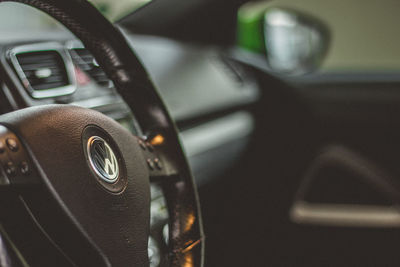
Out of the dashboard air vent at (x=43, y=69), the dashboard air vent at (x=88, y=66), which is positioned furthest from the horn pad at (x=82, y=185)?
the dashboard air vent at (x=88, y=66)

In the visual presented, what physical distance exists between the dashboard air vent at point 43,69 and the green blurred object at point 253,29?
1.09 meters

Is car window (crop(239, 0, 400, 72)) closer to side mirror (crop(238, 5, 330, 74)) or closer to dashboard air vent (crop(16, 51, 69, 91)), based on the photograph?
side mirror (crop(238, 5, 330, 74))

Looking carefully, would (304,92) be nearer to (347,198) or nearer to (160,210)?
(347,198)

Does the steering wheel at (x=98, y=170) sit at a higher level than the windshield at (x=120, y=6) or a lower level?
lower

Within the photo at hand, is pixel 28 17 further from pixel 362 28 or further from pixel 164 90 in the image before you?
pixel 362 28

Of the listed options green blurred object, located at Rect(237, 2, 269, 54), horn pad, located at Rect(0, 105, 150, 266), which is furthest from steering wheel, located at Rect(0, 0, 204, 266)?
green blurred object, located at Rect(237, 2, 269, 54)

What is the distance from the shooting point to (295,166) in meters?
2.10

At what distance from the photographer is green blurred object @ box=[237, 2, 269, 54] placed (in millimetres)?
2125

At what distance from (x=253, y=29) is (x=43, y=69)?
1324mm

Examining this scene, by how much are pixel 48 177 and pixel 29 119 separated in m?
0.07

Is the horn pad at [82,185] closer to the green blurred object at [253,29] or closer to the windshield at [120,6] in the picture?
the windshield at [120,6]

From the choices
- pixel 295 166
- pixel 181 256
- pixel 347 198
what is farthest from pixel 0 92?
pixel 347 198

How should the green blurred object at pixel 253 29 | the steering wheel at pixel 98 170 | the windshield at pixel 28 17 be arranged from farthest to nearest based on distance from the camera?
the green blurred object at pixel 253 29 → the windshield at pixel 28 17 → the steering wheel at pixel 98 170

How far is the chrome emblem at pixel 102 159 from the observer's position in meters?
0.63
